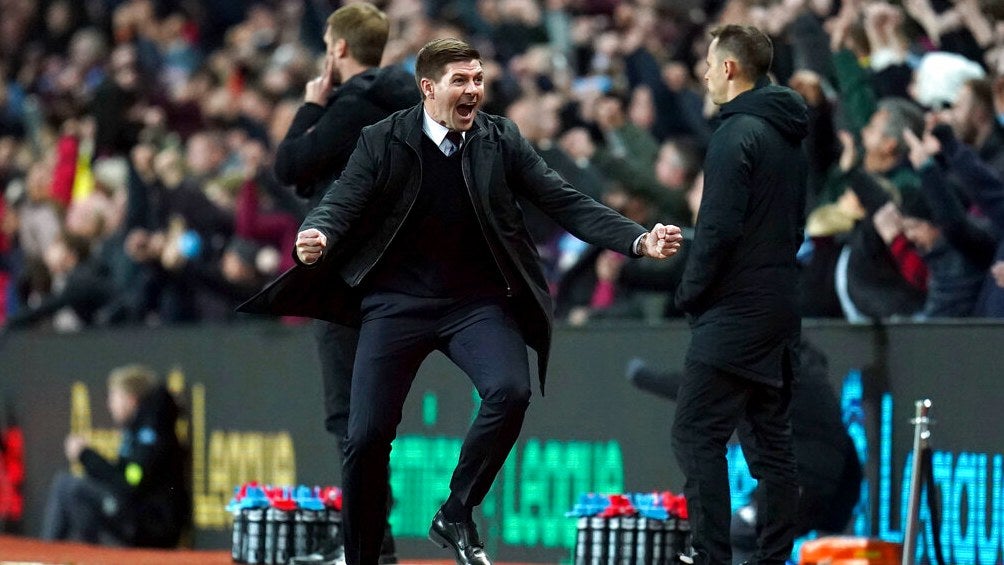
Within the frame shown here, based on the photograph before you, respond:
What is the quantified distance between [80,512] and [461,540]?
6307 mm

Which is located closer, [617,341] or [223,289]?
[617,341]

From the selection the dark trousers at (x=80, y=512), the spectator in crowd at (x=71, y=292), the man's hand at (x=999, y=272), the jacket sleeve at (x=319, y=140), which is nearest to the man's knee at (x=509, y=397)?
the jacket sleeve at (x=319, y=140)

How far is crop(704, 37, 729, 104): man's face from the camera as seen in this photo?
823 centimetres

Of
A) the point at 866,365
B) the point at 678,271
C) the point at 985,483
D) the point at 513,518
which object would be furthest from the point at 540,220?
the point at 985,483

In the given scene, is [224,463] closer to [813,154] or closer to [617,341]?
[617,341]

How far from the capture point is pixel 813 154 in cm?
1073

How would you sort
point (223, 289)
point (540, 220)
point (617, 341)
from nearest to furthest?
1. point (617, 341)
2. point (540, 220)
3. point (223, 289)

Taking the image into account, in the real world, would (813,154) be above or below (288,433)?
above

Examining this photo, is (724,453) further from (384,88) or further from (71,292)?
(71,292)

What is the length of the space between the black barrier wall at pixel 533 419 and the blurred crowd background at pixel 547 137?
1.54 feet

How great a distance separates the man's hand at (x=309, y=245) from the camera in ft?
23.3

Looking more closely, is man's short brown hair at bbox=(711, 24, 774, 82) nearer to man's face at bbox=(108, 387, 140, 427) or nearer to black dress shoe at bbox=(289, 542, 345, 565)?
black dress shoe at bbox=(289, 542, 345, 565)

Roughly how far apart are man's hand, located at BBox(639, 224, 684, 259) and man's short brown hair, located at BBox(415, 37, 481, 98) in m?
1.08

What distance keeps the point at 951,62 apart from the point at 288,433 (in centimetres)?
490
